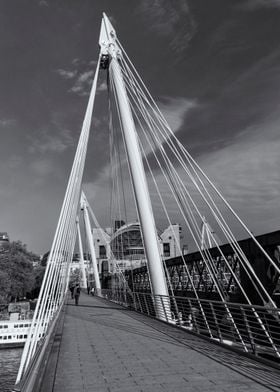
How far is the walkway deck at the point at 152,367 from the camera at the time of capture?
5.86 meters

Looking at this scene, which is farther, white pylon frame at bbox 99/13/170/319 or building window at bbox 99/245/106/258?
building window at bbox 99/245/106/258

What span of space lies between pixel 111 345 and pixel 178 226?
88004 millimetres

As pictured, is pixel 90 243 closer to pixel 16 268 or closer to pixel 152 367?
pixel 16 268

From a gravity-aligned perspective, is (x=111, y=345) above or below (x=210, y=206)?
below

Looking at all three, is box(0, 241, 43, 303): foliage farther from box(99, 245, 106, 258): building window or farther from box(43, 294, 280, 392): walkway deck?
box(43, 294, 280, 392): walkway deck

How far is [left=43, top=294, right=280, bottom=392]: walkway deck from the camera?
5863 millimetres

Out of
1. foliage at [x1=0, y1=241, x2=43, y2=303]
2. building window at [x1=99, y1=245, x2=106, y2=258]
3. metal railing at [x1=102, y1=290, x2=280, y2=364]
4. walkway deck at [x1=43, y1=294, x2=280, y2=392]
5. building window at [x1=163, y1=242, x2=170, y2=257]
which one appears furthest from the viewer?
building window at [x1=99, y1=245, x2=106, y2=258]

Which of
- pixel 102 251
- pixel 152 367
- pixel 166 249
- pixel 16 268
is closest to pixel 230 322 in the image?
pixel 152 367

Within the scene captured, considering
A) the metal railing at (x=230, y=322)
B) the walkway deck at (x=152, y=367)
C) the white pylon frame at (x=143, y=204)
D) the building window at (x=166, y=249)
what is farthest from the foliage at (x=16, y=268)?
the walkway deck at (x=152, y=367)

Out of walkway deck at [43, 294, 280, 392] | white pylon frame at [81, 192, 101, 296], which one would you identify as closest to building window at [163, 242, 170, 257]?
white pylon frame at [81, 192, 101, 296]

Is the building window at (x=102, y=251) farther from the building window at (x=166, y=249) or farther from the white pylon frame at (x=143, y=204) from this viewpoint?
the white pylon frame at (x=143, y=204)

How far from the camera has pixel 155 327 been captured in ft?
43.2

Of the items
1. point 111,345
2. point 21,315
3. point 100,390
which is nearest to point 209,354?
point 111,345

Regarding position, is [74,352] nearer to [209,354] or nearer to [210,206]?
[209,354]
